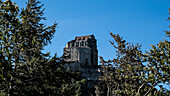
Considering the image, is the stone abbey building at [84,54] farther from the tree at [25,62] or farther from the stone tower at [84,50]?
the tree at [25,62]

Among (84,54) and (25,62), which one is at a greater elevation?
(84,54)

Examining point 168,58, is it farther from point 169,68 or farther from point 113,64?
point 113,64

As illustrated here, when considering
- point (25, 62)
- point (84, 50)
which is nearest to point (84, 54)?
point (84, 50)

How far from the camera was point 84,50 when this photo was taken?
4926 inches

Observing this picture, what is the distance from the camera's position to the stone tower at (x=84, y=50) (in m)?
122

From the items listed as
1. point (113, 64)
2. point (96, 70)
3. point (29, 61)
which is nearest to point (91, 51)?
point (96, 70)

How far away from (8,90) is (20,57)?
2.35 metres

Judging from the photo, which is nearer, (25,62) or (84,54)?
(25,62)

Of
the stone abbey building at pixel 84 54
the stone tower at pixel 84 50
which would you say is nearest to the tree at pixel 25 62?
the stone abbey building at pixel 84 54

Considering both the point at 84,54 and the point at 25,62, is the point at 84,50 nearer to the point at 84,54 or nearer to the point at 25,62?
the point at 84,54

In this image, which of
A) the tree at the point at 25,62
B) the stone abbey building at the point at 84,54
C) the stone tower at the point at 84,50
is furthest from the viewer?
the stone tower at the point at 84,50

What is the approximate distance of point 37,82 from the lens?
1528cm

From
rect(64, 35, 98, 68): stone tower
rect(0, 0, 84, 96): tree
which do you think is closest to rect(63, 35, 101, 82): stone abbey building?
rect(64, 35, 98, 68): stone tower

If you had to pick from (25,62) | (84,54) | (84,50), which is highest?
(84,50)
